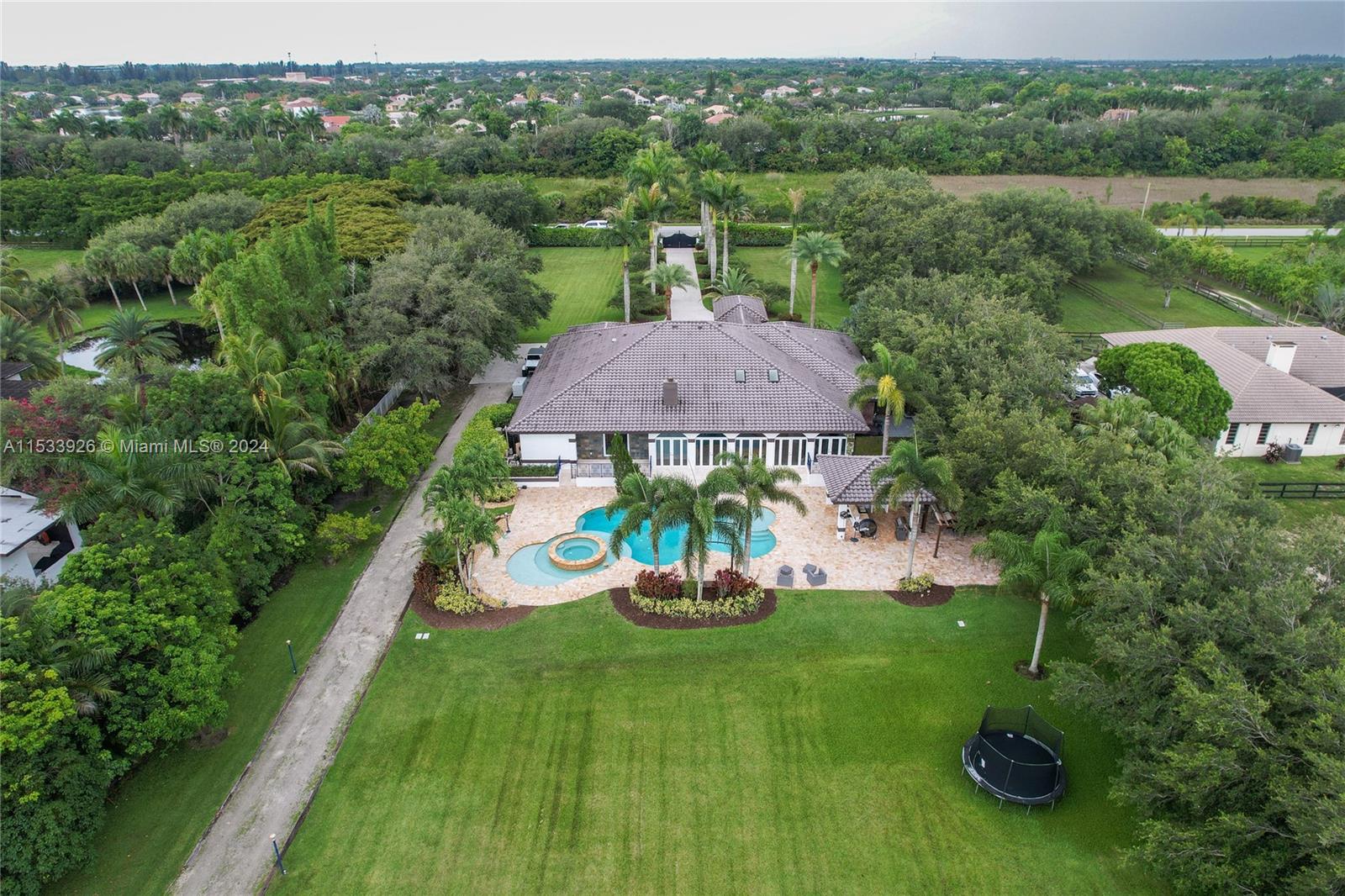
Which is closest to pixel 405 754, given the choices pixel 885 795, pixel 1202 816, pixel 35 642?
pixel 35 642

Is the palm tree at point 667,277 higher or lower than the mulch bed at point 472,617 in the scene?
higher

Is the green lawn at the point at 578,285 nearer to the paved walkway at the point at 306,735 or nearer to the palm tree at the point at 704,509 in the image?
the paved walkway at the point at 306,735

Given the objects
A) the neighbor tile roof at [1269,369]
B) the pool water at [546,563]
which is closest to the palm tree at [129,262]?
the pool water at [546,563]

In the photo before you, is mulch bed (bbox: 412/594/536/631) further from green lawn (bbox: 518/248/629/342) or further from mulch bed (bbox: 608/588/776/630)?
green lawn (bbox: 518/248/629/342)

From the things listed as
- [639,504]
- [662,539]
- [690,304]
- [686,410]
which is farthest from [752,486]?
[690,304]

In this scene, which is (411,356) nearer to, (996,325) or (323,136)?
(996,325)

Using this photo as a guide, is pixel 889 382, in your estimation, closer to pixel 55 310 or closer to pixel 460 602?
pixel 460 602
